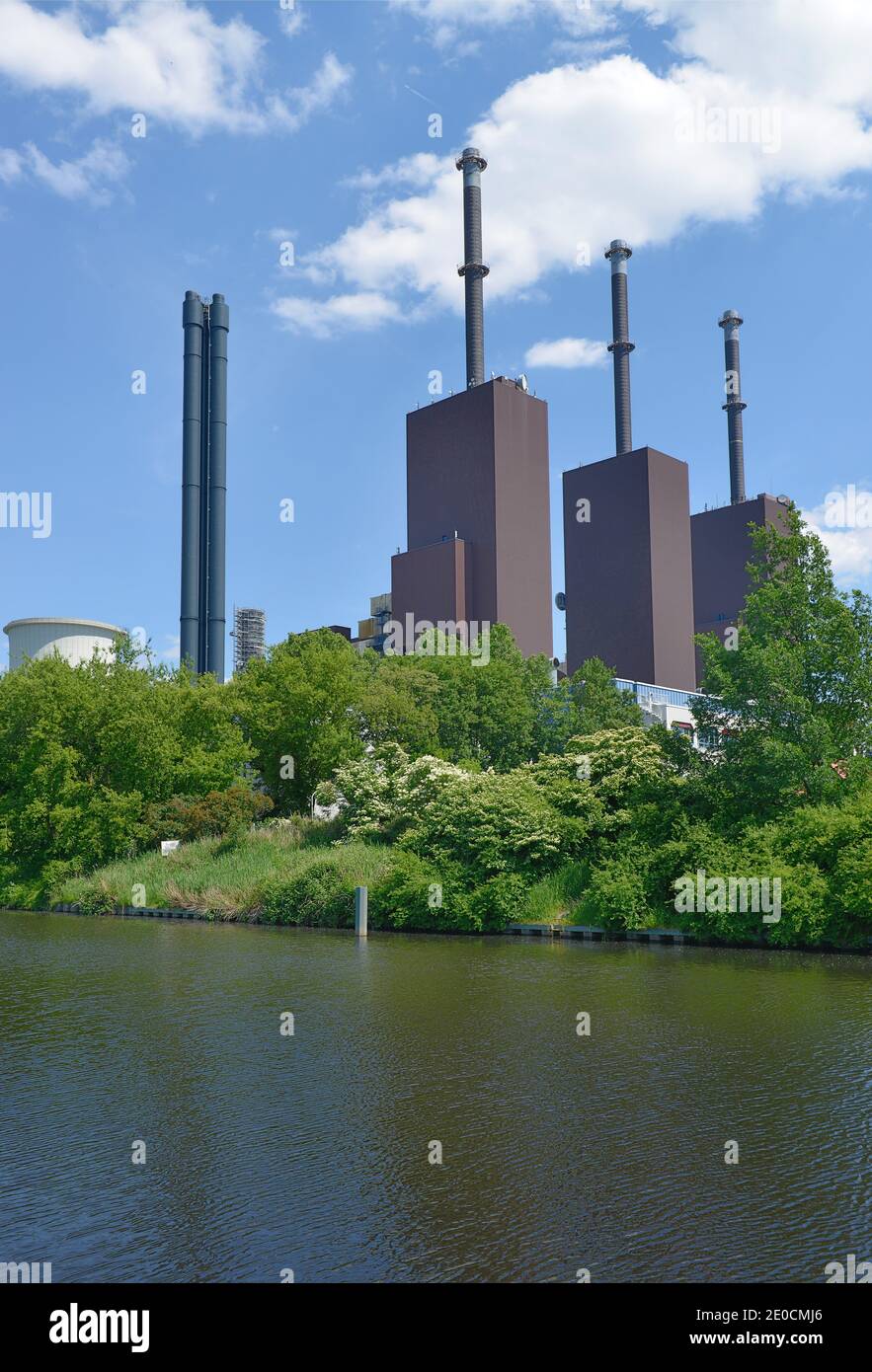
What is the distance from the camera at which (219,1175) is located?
902 cm

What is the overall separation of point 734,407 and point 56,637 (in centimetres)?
6102

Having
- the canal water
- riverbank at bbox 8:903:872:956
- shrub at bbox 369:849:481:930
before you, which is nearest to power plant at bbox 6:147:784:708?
riverbank at bbox 8:903:872:956

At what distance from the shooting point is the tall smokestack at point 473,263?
7319 cm

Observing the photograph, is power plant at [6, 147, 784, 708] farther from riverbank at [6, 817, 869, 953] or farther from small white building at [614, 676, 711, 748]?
riverbank at [6, 817, 869, 953]

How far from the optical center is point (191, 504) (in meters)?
72.6

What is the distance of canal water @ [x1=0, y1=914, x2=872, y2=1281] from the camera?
291 inches

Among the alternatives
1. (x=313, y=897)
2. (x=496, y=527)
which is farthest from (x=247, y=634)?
(x=313, y=897)

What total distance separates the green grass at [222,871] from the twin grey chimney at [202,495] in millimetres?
32162

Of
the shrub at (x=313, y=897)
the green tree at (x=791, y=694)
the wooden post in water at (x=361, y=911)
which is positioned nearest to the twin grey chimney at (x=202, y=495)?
the shrub at (x=313, y=897)

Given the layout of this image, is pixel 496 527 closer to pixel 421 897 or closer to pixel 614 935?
pixel 421 897

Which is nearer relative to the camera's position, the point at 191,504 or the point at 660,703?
the point at 660,703

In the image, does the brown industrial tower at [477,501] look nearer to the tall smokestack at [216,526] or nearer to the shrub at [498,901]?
the tall smokestack at [216,526]

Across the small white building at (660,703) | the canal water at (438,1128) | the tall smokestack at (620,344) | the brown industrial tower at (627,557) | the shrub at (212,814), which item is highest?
the tall smokestack at (620,344)
